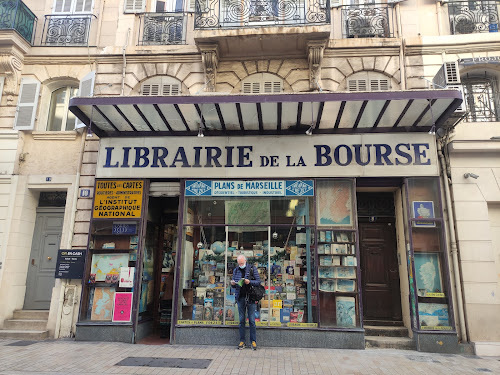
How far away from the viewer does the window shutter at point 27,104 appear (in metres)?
9.06

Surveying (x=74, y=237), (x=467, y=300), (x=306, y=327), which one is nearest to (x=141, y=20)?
(x=74, y=237)

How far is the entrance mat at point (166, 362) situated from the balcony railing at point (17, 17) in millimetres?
8464

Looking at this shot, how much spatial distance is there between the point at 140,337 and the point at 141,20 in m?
8.20

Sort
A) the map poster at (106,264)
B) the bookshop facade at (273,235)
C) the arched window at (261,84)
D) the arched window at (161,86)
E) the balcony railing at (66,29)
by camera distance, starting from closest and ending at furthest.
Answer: the bookshop facade at (273,235)
the map poster at (106,264)
the arched window at (261,84)
the arched window at (161,86)
the balcony railing at (66,29)

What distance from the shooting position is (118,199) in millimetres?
8344

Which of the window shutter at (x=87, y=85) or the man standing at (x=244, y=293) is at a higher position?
the window shutter at (x=87, y=85)

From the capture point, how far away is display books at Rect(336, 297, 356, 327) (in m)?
7.45

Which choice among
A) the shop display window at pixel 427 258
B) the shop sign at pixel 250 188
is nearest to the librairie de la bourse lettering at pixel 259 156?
the shop sign at pixel 250 188

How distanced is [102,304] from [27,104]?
5556 mm

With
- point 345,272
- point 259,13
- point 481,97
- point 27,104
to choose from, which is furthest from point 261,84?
point 27,104

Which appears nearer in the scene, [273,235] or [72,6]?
[273,235]

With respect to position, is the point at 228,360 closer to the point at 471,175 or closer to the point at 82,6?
the point at 471,175

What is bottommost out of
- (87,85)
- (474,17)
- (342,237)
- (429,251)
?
(429,251)

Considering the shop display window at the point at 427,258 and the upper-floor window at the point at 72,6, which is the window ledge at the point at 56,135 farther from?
the shop display window at the point at 427,258
